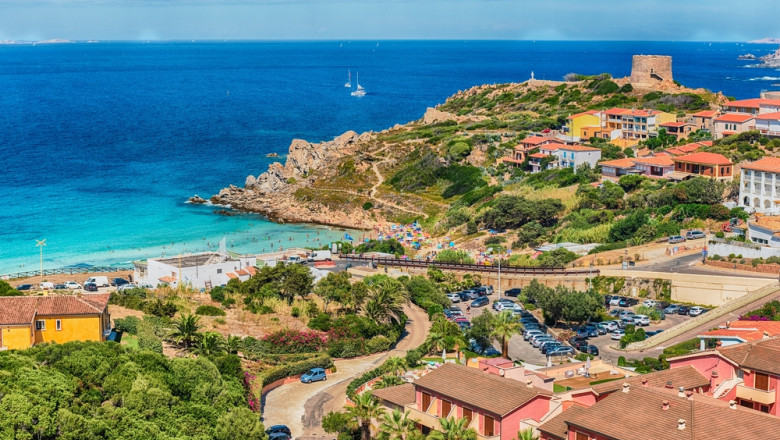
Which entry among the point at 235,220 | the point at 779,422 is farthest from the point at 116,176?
the point at 779,422

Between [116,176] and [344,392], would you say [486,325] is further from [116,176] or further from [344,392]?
[116,176]

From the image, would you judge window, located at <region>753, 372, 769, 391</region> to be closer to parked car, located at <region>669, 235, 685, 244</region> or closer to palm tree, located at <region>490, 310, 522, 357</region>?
palm tree, located at <region>490, 310, 522, 357</region>

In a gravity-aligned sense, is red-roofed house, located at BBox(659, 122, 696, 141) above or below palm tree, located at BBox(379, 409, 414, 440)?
above

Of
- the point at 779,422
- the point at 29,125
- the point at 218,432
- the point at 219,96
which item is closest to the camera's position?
the point at 779,422

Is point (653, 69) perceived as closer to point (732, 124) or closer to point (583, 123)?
point (583, 123)

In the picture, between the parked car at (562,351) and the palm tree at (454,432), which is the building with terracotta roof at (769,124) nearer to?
the parked car at (562,351)

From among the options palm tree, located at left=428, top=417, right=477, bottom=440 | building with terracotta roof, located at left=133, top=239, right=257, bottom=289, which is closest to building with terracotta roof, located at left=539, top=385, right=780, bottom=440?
palm tree, located at left=428, top=417, right=477, bottom=440
